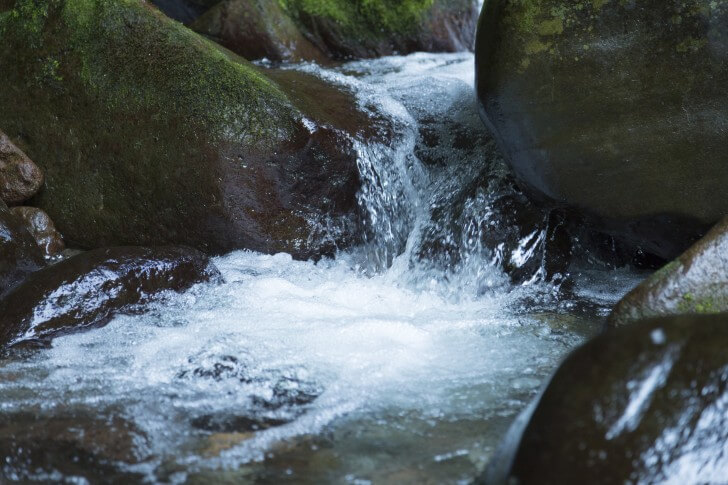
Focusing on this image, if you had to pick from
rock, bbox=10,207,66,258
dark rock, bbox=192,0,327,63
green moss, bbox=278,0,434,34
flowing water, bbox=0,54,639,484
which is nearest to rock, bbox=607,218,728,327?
flowing water, bbox=0,54,639,484

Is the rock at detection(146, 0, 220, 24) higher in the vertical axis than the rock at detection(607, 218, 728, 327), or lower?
higher

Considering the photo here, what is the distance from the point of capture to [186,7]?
9.01m

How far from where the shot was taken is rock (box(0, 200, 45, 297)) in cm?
500

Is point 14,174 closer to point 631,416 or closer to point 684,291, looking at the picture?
point 684,291

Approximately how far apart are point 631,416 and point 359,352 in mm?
1744

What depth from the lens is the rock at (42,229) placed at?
5.79 metres

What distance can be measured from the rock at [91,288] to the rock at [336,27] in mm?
3684

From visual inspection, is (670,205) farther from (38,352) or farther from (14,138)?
(14,138)

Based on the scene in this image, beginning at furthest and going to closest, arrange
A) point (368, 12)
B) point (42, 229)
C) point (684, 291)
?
point (368, 12) → point (42, 229) → point (684, 291)

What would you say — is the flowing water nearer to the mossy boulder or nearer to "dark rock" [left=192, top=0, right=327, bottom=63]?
the mossy boulder

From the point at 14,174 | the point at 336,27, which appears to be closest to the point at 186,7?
the point at 336,27

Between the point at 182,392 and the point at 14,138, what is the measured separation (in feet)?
11.1

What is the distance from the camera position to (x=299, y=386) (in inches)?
145

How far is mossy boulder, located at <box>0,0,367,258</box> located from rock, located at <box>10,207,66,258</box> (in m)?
0.08
